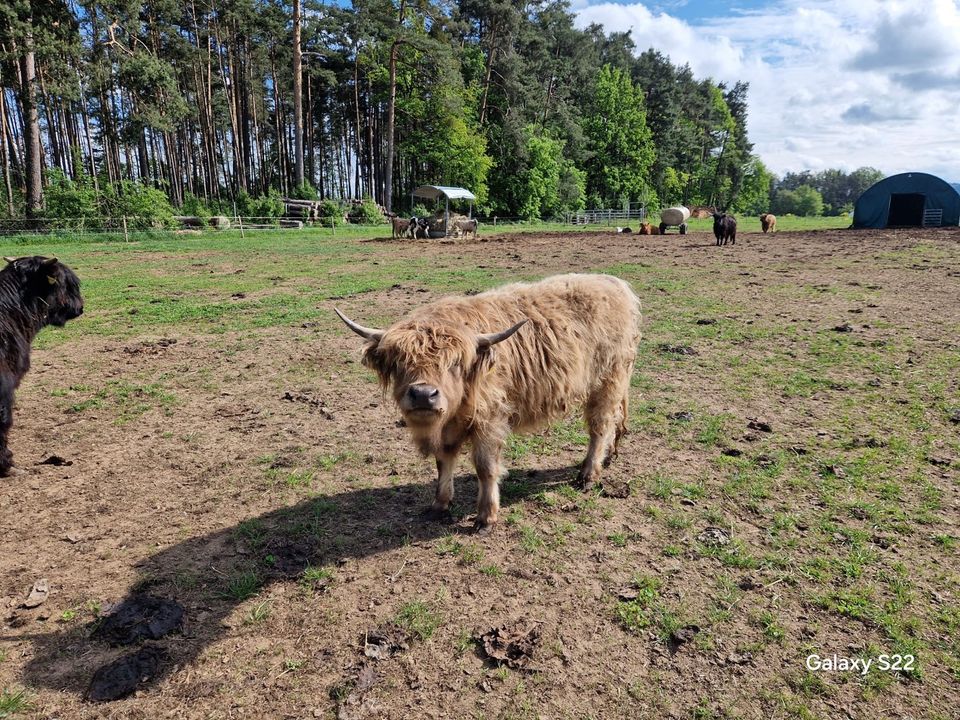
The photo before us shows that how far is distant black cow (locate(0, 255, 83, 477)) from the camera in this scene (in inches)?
201

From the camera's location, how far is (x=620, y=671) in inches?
117

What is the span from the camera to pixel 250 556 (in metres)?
3.95

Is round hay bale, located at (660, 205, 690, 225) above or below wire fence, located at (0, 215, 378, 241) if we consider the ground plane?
above

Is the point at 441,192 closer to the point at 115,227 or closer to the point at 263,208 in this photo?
the point at 263,208

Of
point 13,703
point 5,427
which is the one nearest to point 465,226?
point 5,427

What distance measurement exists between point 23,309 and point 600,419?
6.24 metres

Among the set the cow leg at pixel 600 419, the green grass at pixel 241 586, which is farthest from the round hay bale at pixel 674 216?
the green grass at pixel 241 586

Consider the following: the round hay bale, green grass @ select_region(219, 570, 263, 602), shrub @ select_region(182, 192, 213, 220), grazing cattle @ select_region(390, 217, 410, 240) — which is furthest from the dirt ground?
the round hay bale

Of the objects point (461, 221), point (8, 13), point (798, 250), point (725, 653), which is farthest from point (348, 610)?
point (8, 13)

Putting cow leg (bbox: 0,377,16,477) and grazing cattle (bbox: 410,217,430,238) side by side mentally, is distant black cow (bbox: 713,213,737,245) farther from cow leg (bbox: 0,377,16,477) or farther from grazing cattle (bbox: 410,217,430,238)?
cow leg (bbox: 0,377,16,477)

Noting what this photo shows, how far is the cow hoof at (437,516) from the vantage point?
4.42 meters

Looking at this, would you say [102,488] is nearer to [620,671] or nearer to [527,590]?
[527,590]

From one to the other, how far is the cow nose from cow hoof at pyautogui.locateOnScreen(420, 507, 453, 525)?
4.64 feet

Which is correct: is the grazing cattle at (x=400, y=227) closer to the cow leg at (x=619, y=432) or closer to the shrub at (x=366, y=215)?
the shrub at (x=366, y=215)
